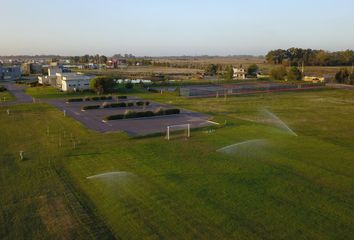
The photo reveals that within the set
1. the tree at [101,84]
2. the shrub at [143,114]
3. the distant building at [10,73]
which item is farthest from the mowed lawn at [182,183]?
the distant building at [10,73]

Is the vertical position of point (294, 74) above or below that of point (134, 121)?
above

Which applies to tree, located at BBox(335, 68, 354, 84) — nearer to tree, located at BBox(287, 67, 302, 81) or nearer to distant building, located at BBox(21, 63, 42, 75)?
tree, located at BBox(287, 67, 302, 81)

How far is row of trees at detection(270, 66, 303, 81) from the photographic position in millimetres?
70588

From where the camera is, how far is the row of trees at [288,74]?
7059 centimetres

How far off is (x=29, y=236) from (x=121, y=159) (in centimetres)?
792

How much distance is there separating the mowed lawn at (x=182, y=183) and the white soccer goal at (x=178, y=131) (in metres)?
1.00

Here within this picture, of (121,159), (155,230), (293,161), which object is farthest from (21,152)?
(293,161)

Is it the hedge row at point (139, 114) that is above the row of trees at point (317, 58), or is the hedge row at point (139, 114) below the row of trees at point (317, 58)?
below

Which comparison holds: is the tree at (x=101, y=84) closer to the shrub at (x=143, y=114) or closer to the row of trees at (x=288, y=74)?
the shrub at (x=143, y=114)

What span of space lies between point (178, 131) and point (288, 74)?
5339 centimetres

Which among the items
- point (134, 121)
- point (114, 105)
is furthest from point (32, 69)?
point (134, 121)

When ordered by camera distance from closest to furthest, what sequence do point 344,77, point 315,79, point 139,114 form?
point 139,114, point 344,77, point 315,79

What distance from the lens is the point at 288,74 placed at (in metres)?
71.9

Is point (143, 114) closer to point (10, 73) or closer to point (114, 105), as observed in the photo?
point (114, 105)
